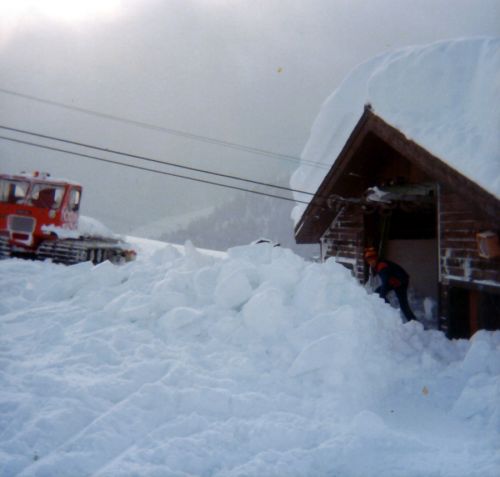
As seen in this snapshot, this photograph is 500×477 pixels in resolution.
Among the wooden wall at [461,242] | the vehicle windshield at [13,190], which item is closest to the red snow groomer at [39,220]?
the vehicle windshield at [13,190]

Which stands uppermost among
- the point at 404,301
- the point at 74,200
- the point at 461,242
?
the point at 74,200

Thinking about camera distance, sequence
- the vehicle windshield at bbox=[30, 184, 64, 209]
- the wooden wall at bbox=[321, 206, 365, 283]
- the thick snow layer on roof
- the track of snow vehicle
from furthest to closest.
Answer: the vehicle windshield at bbox=[30, 184, 64, 209], the track of snow vehicle, the wooden wall at bbox=[321, 206, 365, 283], the thick snow layer on roof

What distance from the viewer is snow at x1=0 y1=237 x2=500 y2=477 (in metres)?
Answer: 3.26

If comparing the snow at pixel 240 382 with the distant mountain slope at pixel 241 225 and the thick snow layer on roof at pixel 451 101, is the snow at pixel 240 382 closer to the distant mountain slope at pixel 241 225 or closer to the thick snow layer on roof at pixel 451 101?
the thick snow layer on roof at pixel 451 101

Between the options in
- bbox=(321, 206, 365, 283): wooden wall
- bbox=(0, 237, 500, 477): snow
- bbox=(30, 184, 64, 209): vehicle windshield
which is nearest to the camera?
bbox=(0, 237, 500, 477): snow

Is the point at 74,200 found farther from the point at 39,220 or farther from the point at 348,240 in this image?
the point at 348,240

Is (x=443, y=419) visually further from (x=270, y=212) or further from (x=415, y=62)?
(x=270, y=212)

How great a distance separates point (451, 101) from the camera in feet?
21.6

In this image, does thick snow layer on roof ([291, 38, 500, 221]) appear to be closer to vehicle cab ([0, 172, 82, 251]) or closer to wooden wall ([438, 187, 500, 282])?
wooden wall ([438, 187, 500, 282])

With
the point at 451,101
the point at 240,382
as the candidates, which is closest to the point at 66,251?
the point at 240,382

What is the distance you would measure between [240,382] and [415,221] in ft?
26.2

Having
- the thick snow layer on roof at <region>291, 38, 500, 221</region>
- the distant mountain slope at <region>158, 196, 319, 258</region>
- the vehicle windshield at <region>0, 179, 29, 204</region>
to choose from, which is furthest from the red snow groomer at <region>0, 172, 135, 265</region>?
the distant mountain slope at <region>158, 196, 319, 258</region>

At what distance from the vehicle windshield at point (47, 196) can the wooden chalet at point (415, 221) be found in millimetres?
9510

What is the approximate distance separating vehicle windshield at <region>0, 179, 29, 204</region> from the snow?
31.0ft
